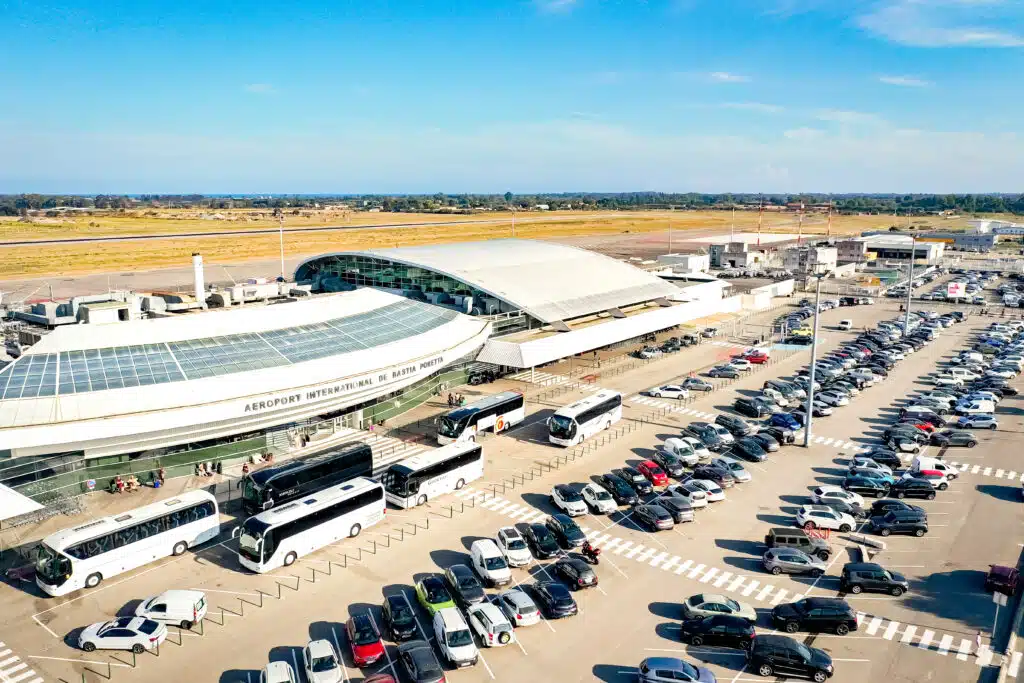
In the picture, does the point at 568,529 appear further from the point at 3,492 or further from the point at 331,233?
the point at 331,233

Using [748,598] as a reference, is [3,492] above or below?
above

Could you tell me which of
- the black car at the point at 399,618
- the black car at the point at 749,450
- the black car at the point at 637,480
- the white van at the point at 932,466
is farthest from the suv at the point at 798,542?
the black car at the point at 399,618

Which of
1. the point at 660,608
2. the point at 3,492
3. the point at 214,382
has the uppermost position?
the point at 214,382

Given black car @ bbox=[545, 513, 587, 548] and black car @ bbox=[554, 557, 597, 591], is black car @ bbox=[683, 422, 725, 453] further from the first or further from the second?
black car @ bbox=[554, 557, 597, 591]

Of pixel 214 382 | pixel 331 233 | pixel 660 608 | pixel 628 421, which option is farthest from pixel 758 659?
pixel 331 233

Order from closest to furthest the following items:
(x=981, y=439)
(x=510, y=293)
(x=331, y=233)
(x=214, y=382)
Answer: (x=214, y=382) → (x=981, y=439) → (x=510, y=293) → (x=331, y=233)
